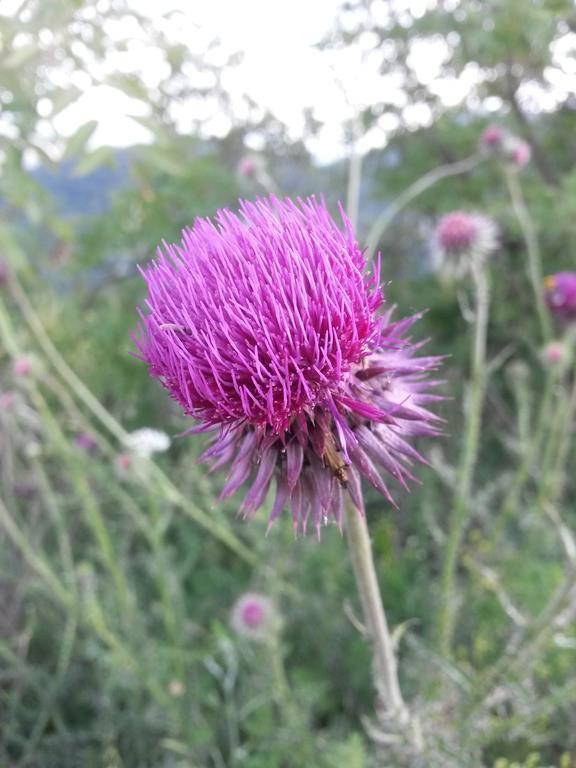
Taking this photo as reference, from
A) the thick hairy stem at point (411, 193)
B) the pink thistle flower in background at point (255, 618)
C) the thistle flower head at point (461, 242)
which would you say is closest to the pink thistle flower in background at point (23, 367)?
the pink thistle flower in background at point (255, 618)

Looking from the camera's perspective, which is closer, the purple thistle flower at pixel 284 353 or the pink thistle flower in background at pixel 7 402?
the purple thistle flower at pixel 284 353

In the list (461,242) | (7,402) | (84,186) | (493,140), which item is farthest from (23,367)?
(84,186)

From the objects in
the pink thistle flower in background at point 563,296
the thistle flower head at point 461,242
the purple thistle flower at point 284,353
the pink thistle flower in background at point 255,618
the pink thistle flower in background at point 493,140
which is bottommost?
the pink thistle flower in background at point 255,618

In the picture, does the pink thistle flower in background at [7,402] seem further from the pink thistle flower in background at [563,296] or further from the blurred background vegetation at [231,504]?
the pink thistle flower in background at [563,296]

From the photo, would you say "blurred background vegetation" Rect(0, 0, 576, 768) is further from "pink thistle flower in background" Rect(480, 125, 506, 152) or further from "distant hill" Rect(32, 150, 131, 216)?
"distant hill" Rect(32, 150, 131, 216)

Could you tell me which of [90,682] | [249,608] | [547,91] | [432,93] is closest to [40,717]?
[90,682]

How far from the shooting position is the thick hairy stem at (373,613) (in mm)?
1692

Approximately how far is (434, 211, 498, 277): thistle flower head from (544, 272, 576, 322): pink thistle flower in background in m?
0.40

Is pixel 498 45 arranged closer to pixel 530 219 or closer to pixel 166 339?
pixel 530 219

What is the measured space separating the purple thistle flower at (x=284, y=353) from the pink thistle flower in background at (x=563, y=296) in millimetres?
2183

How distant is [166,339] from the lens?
5.06 ft

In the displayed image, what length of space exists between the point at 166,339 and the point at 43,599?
11.0ft

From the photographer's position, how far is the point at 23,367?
3.25 m

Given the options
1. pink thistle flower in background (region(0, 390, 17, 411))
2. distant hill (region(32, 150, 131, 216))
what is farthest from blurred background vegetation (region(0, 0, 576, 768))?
distant hill (region(32, 150, 131, 216))
